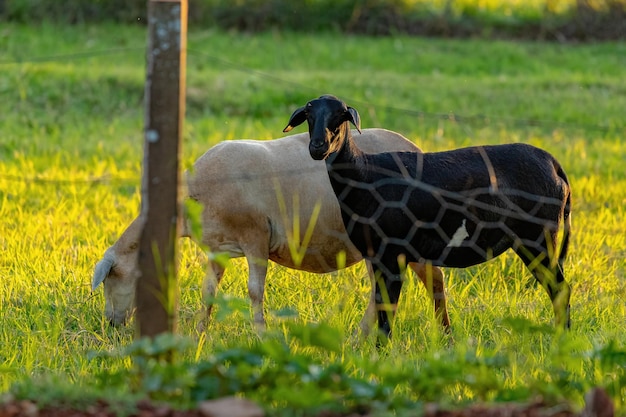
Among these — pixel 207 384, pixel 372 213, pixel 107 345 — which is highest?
pixel 372 213

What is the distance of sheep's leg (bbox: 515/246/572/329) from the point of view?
557 centimetres

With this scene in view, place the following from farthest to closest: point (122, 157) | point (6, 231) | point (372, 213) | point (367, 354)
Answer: point (122, 157)
point (6, 231)
point (372, 213)
point (367, 354)

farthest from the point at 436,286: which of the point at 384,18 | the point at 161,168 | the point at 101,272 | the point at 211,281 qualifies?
the point at 384,18

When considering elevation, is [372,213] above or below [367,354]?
above

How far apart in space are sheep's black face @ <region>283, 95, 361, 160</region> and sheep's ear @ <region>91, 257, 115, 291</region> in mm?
1305

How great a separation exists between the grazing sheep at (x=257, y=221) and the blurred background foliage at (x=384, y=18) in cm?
1096

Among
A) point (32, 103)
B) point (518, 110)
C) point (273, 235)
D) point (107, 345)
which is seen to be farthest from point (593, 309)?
point (32, 103)

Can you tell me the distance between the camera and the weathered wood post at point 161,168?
155 inches

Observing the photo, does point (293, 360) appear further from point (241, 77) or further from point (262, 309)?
point (241, 77)

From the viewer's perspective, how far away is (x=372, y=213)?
545 centimetres

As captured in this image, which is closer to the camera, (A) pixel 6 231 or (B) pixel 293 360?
(B) pixel 293 360

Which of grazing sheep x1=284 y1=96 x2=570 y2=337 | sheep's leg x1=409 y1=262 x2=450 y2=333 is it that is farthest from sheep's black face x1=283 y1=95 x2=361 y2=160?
sheep's leg x1=409 y1=262 x2=450 y2=333

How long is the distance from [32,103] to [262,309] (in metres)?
6.89

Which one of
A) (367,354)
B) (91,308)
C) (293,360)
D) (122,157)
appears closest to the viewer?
(293,360)
